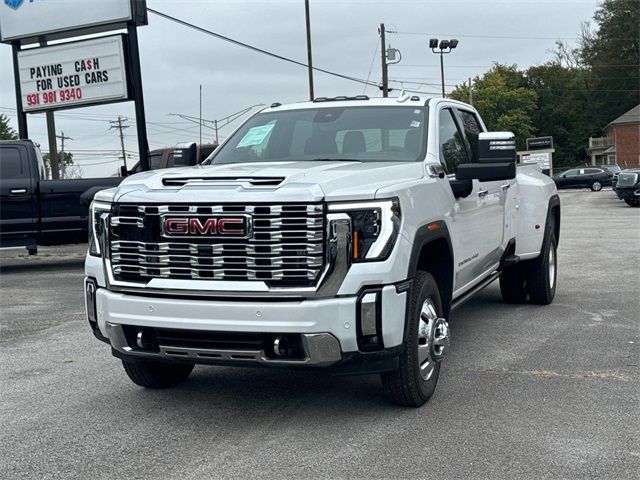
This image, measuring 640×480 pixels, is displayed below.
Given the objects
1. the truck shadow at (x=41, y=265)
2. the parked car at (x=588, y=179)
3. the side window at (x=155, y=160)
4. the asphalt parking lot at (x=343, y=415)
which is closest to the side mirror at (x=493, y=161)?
the asphalt parking lot at (x=343, y=415)

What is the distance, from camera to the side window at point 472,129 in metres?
6.99

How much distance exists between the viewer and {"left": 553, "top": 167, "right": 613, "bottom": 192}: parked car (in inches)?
1941

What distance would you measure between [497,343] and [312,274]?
119 inches

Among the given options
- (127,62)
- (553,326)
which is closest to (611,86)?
(127,62)

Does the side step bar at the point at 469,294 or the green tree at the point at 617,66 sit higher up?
the green tree at the point at 617,66

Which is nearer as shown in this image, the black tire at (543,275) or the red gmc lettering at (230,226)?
the red gmc lettering at (230,226)

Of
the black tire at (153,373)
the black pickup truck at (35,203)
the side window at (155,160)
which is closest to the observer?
the black tire at (153,373)

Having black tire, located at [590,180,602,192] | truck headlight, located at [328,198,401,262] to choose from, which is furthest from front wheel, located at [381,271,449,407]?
black tire, located at [590,180,602,192]

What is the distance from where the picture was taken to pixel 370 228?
4.34 metres

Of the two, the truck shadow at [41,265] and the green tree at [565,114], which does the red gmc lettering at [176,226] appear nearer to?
the truck shadow at [41,265]

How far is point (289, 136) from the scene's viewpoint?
6.21 meters

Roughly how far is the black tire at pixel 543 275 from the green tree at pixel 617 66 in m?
87.7

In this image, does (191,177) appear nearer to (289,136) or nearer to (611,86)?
(289,136)

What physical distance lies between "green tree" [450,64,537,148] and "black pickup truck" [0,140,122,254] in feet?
230
